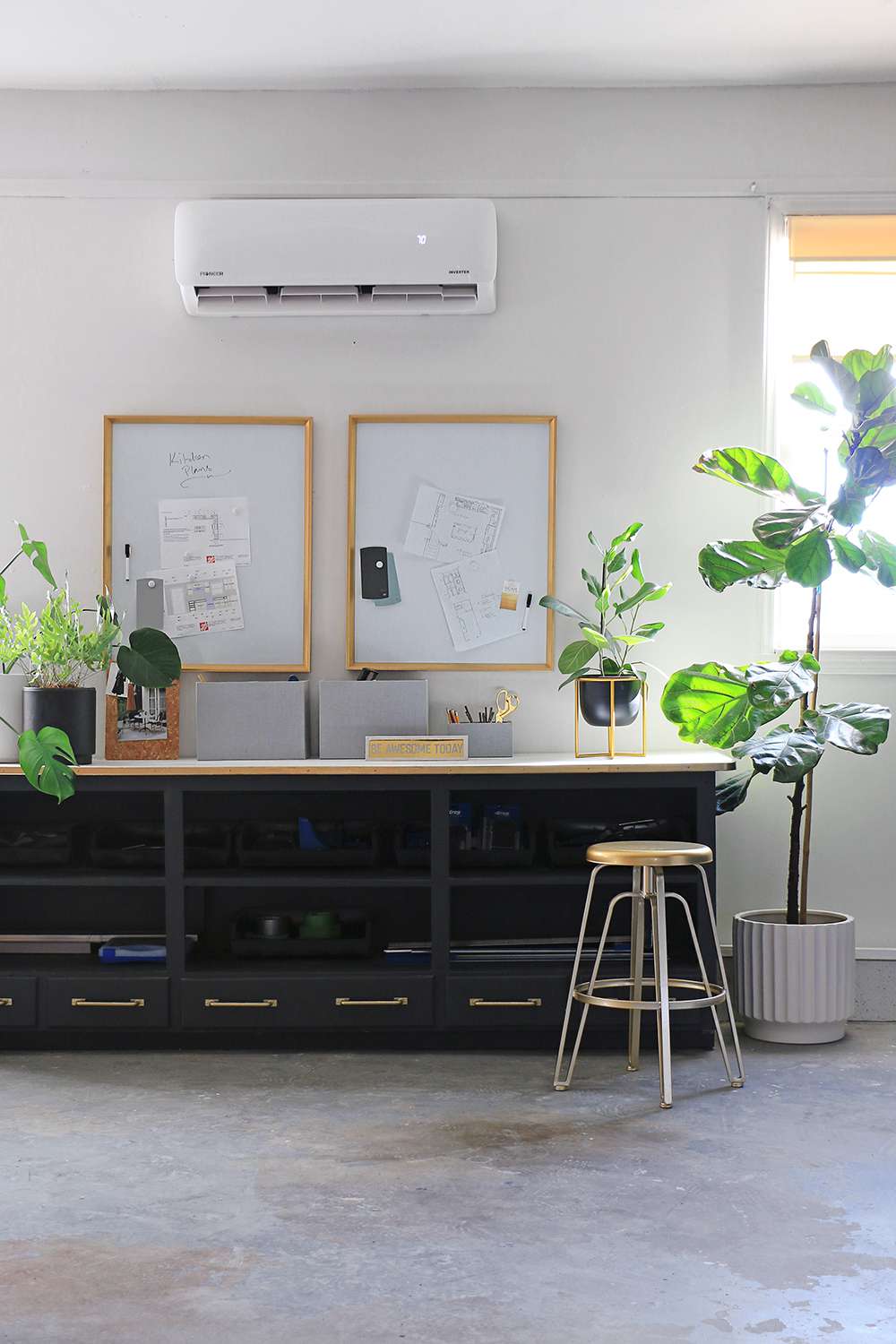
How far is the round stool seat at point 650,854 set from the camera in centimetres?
338

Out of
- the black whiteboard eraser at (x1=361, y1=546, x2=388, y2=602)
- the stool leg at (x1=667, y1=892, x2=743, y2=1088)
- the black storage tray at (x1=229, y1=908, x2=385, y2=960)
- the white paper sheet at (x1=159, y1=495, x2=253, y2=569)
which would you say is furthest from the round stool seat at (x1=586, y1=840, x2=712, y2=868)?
the white paper sheet at (x1=159, y1=495, x2=253, y2=569)

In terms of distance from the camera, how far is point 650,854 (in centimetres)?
338

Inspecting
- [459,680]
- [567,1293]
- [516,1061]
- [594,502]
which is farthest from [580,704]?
[567,1293]

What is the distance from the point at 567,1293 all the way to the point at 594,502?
2648 mm

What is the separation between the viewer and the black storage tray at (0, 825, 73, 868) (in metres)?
3.95

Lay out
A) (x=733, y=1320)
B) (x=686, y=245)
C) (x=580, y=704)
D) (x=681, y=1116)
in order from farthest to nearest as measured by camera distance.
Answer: (x=686, y=245), (x=580, y=704), (x=681, y=1116), (x=733, y=1320)

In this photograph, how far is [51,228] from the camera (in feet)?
14.1

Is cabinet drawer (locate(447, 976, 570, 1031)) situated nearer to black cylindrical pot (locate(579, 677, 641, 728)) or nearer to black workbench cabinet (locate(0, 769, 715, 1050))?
black workbench cabinet (locate(0, 769, 715, 1050))

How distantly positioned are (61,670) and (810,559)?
7.36 feet

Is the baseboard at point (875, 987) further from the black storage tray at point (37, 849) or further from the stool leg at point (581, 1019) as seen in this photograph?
the black storage tray at point (37, 849)

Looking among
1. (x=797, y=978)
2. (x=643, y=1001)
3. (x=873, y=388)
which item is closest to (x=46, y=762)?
(x=643, y=1001)

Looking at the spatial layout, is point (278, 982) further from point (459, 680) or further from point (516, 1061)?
point (459, 680)

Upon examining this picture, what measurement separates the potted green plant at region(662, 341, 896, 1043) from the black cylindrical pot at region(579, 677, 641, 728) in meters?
0.17

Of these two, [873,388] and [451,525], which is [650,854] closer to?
[451,525]
